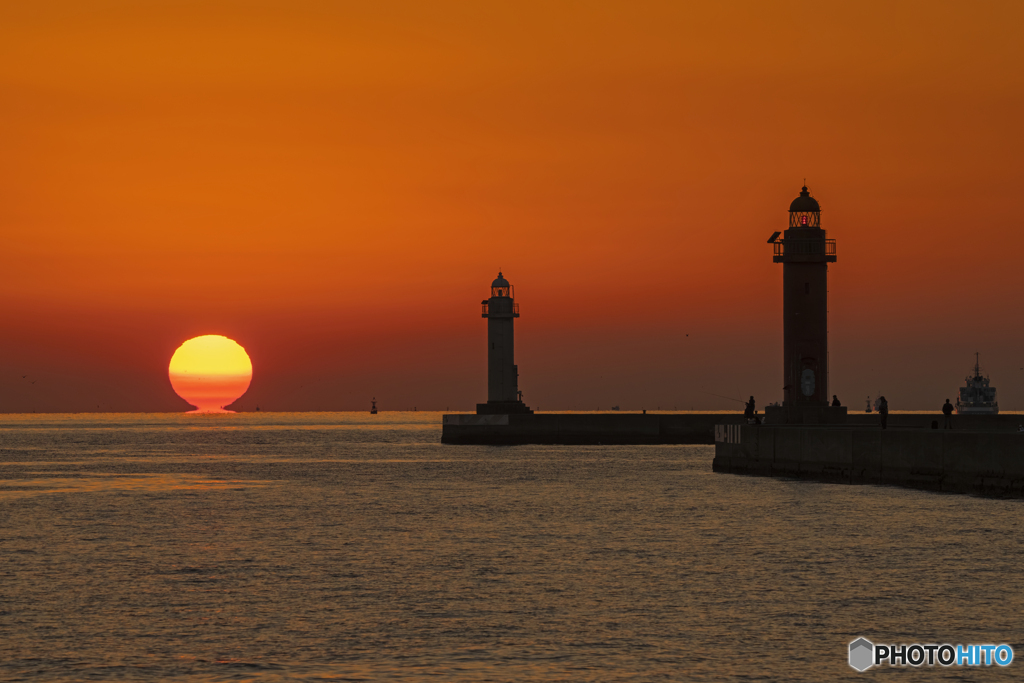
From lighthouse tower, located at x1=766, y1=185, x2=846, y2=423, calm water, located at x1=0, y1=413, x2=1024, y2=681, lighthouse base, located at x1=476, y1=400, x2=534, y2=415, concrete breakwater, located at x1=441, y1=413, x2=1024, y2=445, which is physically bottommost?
calm water, located at x1=0, y1=413, x2=1024, y2=681

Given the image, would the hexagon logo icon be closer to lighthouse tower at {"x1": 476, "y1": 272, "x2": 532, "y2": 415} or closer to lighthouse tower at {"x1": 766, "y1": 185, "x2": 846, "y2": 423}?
lighthouse tower at {"x1": 766, "y1": 185, "x2": 846, "y2": 423}

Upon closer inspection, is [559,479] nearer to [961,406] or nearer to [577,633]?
[577,633]

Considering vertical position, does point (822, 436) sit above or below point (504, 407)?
below

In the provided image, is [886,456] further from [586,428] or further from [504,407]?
[586,428]

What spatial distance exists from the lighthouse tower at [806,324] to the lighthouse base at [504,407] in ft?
125

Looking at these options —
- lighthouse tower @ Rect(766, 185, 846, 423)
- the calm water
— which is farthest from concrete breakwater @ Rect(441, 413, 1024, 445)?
the calm water

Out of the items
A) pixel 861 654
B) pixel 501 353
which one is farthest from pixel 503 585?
pixel 501 353

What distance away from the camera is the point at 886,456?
43812 millimetres

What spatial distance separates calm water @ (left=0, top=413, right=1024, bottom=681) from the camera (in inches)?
618

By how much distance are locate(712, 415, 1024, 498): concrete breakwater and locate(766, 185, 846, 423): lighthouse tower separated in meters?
3.46

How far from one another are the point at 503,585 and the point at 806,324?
38044 millimetres

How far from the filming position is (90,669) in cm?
1516

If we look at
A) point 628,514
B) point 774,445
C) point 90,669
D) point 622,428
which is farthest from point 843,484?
point 622,428

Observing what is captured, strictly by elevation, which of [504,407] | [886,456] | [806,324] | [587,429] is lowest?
[587,429]
